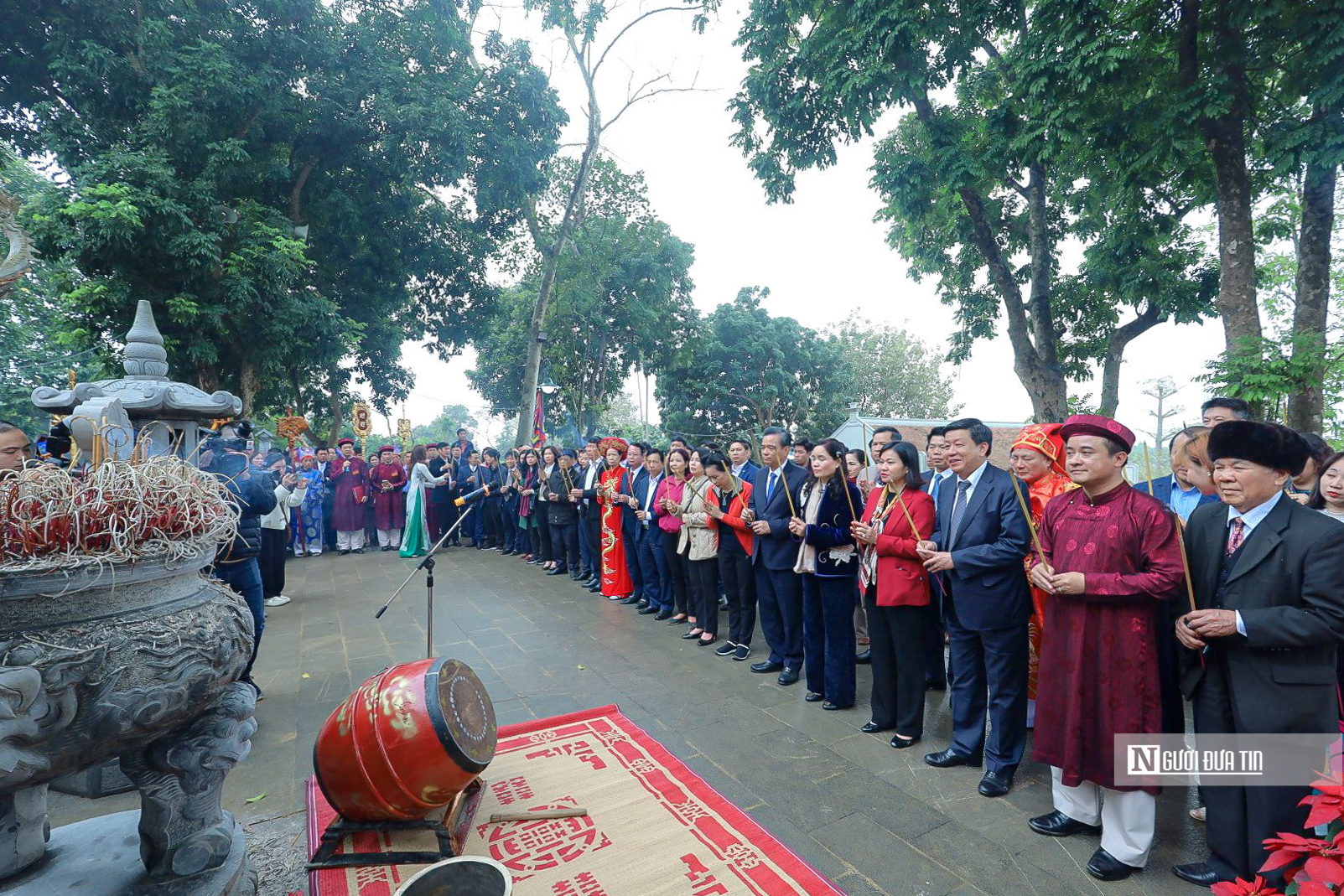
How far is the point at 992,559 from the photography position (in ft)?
10.4

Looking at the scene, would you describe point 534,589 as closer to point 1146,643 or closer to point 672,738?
point 672,738

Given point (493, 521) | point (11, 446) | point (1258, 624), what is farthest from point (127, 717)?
point (493, 521)

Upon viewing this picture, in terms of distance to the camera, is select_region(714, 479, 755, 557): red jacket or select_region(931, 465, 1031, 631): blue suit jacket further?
select_region(714, 479, 755, 557): red jacket

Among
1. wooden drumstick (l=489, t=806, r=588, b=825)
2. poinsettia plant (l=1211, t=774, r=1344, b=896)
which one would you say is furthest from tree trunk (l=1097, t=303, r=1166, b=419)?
wooden drumstick (l=489, t=806, r=588, b=825)

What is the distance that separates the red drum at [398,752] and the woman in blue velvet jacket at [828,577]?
2391mm

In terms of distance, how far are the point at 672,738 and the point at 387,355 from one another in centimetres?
1706

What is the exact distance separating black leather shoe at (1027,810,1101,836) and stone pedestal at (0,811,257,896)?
3289mm

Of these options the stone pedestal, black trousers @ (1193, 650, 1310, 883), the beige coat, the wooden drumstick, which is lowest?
the wooden drumstick

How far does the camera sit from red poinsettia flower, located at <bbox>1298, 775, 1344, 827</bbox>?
1.73m

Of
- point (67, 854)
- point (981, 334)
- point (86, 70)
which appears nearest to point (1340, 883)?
point (67, 854)

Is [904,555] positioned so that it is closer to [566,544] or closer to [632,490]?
[632,490]

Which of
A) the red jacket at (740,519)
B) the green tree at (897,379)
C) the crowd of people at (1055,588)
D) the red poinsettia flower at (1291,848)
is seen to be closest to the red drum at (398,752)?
the crowd of people at (1055,588)

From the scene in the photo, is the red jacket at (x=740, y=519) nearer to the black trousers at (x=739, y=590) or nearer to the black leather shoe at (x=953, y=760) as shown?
the black trousers at (x=739, y=590)

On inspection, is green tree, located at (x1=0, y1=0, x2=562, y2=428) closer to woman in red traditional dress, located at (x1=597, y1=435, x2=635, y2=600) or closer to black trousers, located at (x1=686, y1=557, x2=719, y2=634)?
woman in red traditional dress, located at (x1=597, y1=435, x2=635, y2=600)
